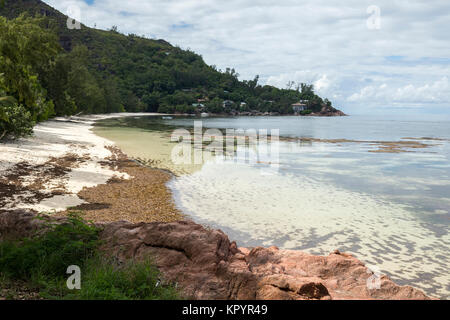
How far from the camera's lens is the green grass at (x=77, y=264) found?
4.87 metres

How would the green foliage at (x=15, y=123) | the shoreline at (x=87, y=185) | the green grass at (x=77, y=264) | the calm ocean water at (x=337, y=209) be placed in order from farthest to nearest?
the green foliage at (x=15, y=123) < the shoreline at (x=87, y=185) < the calm ocean water at (x=337, y=209) < the green grass at (x=77, y=264)

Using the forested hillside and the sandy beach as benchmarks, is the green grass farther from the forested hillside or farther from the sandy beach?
the forested hillside

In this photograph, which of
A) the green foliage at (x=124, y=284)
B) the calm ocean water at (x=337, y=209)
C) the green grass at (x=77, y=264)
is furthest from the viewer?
the calm ocean water at (x=337, y=209)

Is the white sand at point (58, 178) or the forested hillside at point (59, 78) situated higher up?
the forested hillside at point (59, 78)

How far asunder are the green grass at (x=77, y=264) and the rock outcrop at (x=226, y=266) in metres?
0.38

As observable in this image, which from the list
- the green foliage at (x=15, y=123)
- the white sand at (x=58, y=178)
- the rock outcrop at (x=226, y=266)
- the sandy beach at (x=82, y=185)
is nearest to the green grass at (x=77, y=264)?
the rock outcrop at (x=226, y=266)

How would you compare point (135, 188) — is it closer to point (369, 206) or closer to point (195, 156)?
point (369, 206)

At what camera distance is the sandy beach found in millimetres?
12305

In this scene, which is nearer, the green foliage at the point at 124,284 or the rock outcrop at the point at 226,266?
the green foliage at the point at 124,284

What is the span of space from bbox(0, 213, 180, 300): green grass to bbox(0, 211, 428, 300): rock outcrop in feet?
1.26

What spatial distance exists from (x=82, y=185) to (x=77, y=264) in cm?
1085

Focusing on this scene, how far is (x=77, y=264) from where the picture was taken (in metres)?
5.68

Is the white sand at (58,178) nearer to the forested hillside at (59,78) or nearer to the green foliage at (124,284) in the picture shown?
the forested hillside at (59,78)
